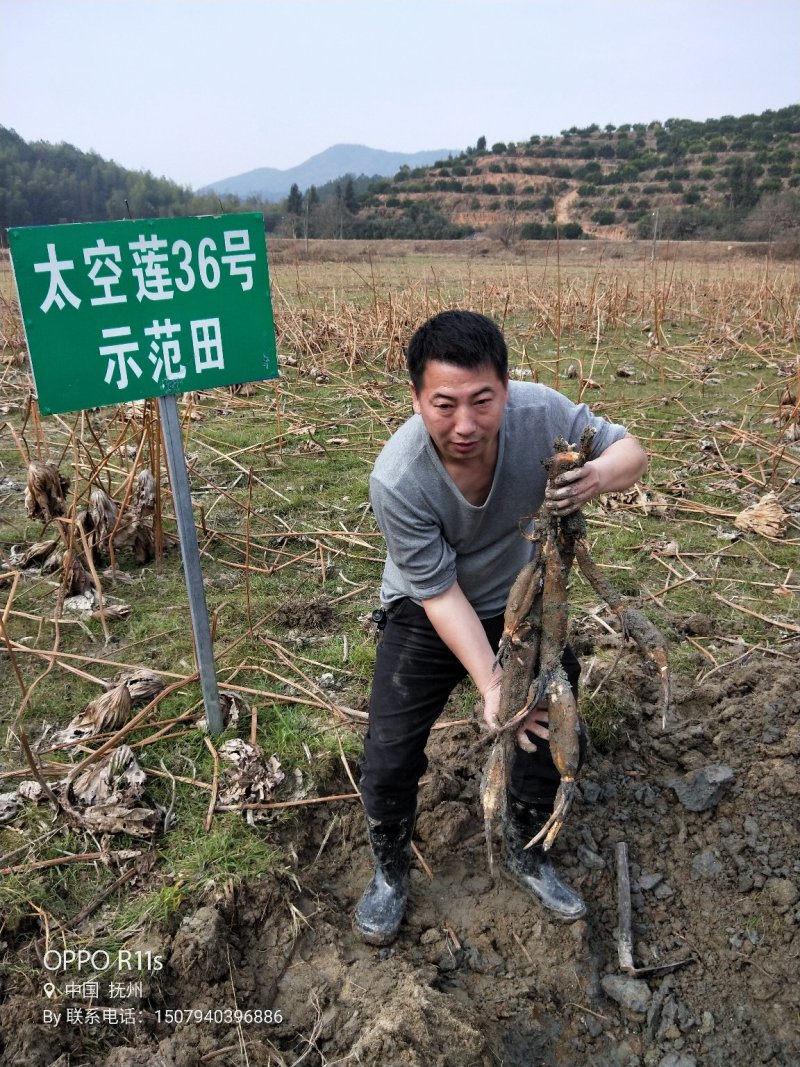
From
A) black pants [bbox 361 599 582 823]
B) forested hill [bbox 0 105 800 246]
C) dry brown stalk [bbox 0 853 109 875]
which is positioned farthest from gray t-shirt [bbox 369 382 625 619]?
forested hill [bbox 0 105 800 246]

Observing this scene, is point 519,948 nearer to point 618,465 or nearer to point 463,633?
point 463,633

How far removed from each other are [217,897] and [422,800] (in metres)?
0.62

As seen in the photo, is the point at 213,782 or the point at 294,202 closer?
the point at 213,782

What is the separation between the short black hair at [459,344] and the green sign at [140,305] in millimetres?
574

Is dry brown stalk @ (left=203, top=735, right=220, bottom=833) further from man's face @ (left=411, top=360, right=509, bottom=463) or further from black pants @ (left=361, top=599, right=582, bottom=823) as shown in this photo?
man's face @ (left=411, top=360, right=509, bottom=463)

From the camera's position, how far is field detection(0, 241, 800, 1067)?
4.94ft

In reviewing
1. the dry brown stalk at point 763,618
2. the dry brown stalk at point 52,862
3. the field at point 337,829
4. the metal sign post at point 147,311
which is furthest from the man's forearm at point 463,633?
the dry brown stalk at point 763,618

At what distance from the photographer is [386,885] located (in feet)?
5.74

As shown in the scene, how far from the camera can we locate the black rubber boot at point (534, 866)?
68.6 inches

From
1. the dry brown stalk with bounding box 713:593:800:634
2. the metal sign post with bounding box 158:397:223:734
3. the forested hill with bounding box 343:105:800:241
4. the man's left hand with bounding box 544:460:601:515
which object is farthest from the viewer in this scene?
the forested hill with bounding box 343:105:800:241

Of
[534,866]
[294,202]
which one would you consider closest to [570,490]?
[534,866]

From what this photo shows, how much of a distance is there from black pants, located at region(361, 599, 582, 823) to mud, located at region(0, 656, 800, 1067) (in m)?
0.16

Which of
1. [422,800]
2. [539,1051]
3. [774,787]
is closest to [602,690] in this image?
[774,787]

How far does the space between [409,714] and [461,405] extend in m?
0.74
